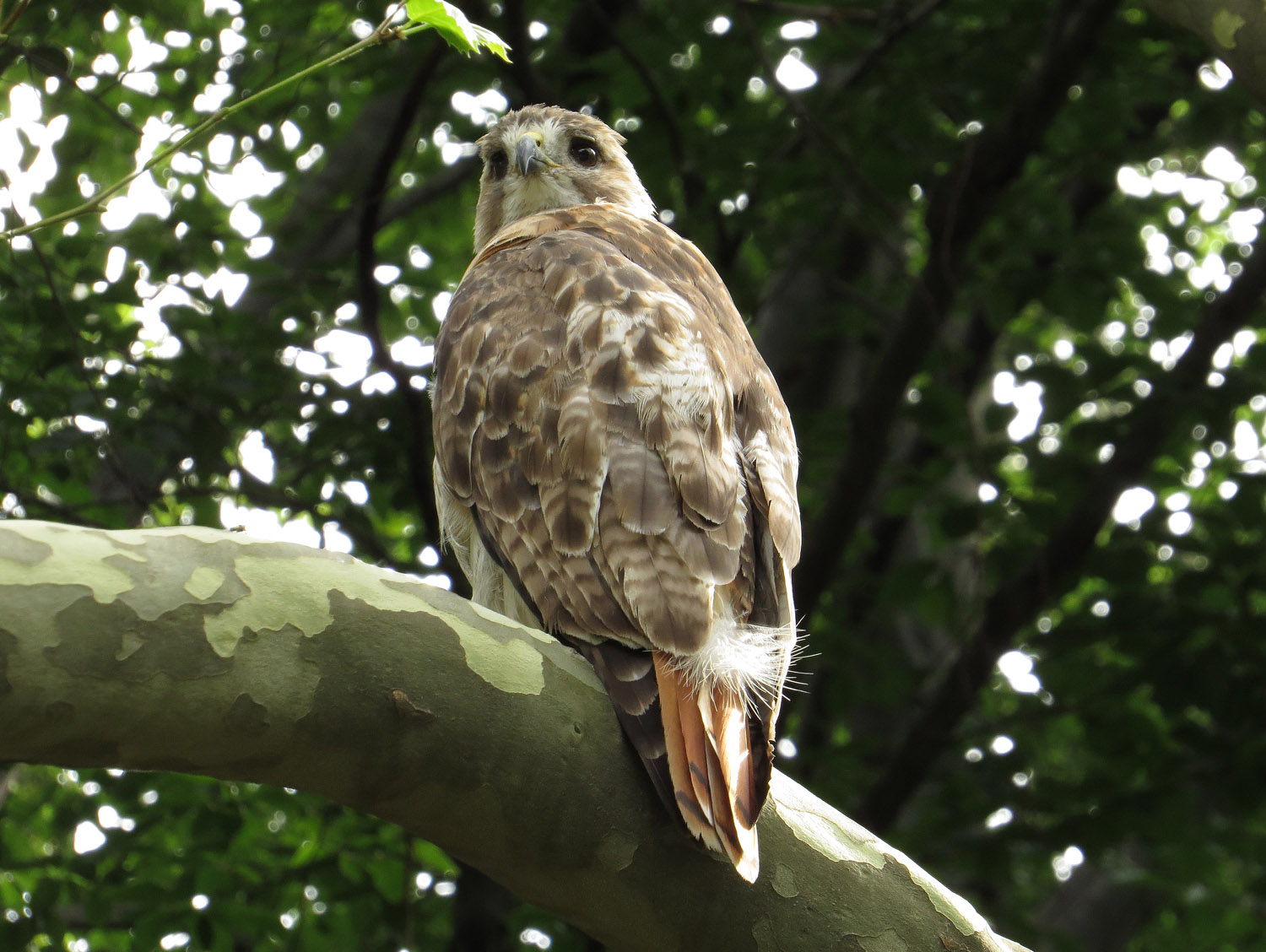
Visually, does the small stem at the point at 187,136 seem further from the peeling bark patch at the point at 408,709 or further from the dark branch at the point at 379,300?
the dark branch at the point at 379,300

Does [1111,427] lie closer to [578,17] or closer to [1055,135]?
[1055,135]

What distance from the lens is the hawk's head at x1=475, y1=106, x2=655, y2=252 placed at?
4199 millimetres

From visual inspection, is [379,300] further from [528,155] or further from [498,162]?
[528,155]

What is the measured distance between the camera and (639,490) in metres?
2.32

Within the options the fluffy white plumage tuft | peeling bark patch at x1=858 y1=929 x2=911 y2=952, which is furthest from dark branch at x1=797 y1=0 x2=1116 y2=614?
peeling bark patch at x1=858 y1=929 x2=911 y2=952

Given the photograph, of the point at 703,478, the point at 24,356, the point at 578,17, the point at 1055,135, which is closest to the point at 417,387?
the point at 24,356

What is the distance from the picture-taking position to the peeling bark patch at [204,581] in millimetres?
1546

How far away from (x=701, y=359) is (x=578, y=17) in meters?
3.45

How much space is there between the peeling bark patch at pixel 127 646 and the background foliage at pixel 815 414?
96.0 inches

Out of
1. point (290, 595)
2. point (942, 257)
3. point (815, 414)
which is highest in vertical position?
point (290, 595)

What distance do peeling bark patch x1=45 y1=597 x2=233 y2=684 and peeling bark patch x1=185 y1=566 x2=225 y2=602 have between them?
0.02 meters

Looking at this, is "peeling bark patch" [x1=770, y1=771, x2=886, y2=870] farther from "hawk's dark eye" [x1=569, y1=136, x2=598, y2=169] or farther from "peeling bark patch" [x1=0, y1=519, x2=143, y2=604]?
"hawk's dark eye" [x1=569, y1=136, x2=598, y2=169]

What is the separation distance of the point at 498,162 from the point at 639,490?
247 cm

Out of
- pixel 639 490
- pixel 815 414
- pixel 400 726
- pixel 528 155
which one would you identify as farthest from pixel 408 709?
pixel 815 414
